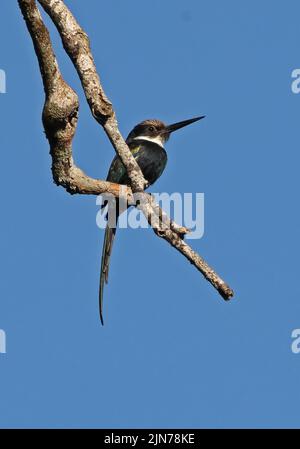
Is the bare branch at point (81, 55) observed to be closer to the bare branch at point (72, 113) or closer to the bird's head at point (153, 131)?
the bare branch at point (72, 113)

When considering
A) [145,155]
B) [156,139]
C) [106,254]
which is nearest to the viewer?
[106,254]

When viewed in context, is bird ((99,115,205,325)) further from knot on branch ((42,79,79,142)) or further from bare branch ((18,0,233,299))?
knot on branch ((42,79,79,142))

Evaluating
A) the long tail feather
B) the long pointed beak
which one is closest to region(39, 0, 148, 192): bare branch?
the long tail feather

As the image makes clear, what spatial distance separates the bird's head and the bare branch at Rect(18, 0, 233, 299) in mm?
3668

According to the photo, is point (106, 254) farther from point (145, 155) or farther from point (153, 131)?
point (153, 131)

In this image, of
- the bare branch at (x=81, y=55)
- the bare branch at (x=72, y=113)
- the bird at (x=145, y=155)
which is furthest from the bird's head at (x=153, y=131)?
the bare branch at (x=81, y=55)

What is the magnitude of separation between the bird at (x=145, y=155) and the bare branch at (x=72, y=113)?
1.91 m

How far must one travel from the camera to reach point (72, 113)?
3076 mm

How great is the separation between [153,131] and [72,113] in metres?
4.05

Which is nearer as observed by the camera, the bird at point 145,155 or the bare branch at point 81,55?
the bare branch at point 81,55

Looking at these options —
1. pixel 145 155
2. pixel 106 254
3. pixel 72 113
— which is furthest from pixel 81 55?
pixel 145 155

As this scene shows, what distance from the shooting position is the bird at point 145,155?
566 cm
